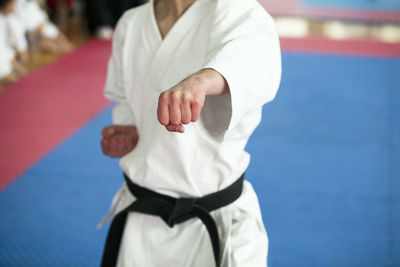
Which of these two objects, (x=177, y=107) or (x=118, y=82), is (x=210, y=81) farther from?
(x=118, y=82)

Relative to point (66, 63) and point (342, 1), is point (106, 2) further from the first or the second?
point (342, 1)

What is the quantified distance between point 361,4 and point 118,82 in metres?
6.57

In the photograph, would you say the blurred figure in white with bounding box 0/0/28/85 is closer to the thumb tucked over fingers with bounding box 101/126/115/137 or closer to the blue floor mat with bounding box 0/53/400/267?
the blue floor mat with bounding box 0/53/400/267

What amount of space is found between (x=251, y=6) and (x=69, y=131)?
8.79ft

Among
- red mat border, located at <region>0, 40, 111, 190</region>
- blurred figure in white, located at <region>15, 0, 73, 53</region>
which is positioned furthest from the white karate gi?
blurred figure in white, located at <region>15, 0, 73, 53</region>

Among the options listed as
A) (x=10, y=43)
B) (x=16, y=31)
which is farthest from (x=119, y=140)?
(x=10, y=43)

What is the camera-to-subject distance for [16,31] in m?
4.78

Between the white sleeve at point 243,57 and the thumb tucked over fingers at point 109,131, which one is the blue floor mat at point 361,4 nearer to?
the thumb tucked over fingers at point 109,131

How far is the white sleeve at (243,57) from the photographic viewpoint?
3.21 ft

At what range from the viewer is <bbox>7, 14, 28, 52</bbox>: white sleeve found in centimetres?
473

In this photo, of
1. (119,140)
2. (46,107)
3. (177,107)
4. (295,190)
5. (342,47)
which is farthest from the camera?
(342,47)

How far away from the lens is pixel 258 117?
49.6 inches

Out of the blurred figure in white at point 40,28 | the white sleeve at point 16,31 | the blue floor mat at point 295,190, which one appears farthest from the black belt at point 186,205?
the blurred figure in white at point 40,28

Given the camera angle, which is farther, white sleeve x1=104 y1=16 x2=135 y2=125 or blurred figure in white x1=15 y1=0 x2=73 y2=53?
blurred figure in white x1=15 y1=0 x2=73 y2=53
